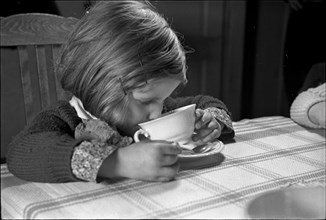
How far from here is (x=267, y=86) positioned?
2342mm

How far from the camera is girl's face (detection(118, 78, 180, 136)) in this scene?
0.72 meters

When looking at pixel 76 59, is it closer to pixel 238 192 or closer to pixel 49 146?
pixel 49 146

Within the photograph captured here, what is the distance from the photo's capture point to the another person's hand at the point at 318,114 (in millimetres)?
985

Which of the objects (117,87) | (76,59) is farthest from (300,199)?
(76,59)

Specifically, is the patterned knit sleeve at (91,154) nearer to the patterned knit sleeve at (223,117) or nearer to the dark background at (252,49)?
the patterned knit sleeve at (223,117)

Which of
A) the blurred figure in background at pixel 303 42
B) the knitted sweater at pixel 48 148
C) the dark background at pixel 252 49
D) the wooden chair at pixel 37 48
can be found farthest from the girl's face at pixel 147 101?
the blurred figure in background at pixel 303 42

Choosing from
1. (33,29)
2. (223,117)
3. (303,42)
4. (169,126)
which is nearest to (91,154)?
(169,126)

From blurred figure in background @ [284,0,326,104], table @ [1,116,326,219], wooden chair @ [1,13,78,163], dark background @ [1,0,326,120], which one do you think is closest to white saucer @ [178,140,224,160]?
table @ [1,116,326,219]

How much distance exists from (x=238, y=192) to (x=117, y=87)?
28cm

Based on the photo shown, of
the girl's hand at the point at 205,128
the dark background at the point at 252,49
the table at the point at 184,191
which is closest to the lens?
the table at the point at 184,191

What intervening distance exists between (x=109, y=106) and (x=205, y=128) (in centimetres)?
→ 20

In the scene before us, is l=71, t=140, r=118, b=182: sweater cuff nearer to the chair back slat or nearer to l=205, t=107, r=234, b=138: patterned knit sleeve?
l=205, t=107, r=234, b=138: patterned knit sleeve

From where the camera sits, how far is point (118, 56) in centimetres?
71

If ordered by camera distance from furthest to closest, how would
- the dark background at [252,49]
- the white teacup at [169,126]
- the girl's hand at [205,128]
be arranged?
the dark background at [252,49] → the girl's hand at [205,128] → the white teacup at [169,126]
